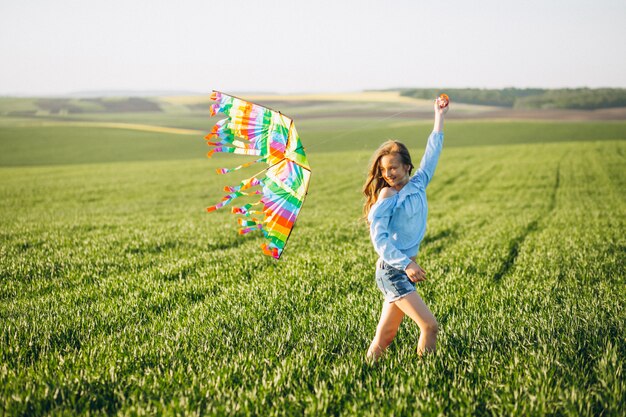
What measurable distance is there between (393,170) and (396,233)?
56 centimetres

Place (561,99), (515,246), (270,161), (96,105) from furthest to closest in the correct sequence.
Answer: (96,105) → (561,99) → (515,246) → (270,161)

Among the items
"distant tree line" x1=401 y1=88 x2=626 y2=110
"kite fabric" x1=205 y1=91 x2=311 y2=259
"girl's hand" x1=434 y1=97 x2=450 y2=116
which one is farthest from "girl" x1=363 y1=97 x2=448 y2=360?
"distant tree line" x1=401 y1=88 x2=626 y2=110

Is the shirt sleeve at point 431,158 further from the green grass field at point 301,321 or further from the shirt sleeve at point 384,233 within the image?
the green grass field at point 301,321

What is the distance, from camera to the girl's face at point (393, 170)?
166 inches

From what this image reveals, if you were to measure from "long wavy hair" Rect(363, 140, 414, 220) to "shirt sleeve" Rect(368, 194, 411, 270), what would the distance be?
321 mm

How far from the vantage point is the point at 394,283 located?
4105mm

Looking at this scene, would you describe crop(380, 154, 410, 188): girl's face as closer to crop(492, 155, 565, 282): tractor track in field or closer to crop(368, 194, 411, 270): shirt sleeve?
crop(368, 194, 411, 270): shirt sleeve

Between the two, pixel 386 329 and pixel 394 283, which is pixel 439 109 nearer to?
pixel 394 283

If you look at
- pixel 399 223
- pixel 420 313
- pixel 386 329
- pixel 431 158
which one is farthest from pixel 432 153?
pixel 386 329

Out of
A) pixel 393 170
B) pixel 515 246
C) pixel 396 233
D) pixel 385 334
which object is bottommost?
pixel 515 246

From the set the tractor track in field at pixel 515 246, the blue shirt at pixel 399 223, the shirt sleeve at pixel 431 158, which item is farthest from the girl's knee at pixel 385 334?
the tractor track in field at pixel 515 246

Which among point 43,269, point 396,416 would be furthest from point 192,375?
point 43,269

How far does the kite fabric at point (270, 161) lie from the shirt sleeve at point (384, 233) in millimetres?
637

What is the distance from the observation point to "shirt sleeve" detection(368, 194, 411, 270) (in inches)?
155
